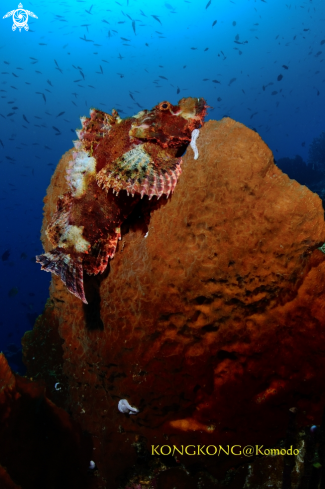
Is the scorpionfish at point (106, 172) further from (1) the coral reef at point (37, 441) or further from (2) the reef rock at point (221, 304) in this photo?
(1) the coral reef at point (37, 441)

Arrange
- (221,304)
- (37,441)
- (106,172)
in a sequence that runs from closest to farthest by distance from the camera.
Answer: (221,304), (106,172), (37,441)

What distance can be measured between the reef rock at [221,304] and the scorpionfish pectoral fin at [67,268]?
35 cm

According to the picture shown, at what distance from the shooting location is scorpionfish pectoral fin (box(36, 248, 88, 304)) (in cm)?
246

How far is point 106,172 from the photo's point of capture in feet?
7.98

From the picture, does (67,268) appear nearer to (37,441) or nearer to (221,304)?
(221,304)

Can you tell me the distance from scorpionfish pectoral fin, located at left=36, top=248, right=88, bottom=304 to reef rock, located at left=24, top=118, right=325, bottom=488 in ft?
1.15

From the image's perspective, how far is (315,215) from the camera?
2027 millimetres

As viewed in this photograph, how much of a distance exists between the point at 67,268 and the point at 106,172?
1018 mm

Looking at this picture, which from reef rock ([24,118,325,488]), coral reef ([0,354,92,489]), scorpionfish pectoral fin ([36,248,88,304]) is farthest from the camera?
coral reef ([0,354,92,489])

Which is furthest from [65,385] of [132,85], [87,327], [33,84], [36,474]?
[132,85]

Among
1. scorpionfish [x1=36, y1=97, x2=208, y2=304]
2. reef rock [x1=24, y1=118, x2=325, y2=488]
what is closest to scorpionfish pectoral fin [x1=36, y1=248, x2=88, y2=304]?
scorpionfish [x1=36, y1=97, x2=208, y2=304]

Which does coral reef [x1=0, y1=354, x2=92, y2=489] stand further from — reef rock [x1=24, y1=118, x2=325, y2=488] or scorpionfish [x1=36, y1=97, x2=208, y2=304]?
scorpionfish [x1=36, y1=97, x2=208, y2=304]

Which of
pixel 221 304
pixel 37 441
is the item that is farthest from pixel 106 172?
pixel 37 441

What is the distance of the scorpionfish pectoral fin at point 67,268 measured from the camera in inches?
96.9
